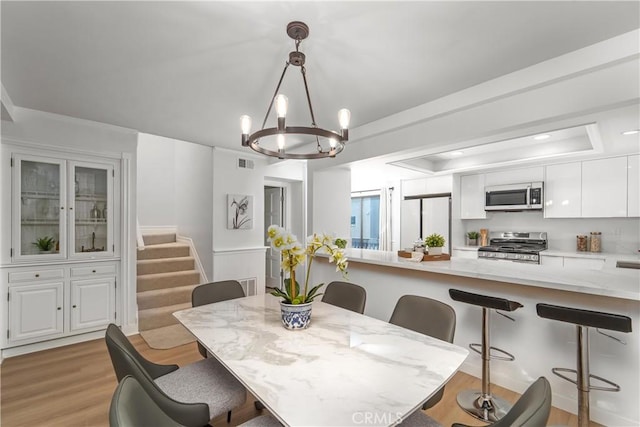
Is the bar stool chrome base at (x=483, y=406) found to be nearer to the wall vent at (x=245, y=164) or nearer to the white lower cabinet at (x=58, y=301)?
the white lower cabinet at (x=58, y=301)

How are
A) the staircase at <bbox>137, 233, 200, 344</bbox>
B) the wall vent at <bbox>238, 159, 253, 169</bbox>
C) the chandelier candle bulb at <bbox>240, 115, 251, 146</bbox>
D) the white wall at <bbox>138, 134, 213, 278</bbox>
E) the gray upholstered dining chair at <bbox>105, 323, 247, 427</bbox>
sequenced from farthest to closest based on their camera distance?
the white wall at <bbox>138, 134, 213, 278</bbox>
the wall vent at <bbox>238, 159, 253, 169</bbox>
the staircase at <bbox>137, 233, 200, 344</bbox>
the chandelier candle bulb at <bbox>240, 115, 251, 146</bbox>
the gray upholstered dining chair at <bbox>105, 323, 247, 427</bbox>

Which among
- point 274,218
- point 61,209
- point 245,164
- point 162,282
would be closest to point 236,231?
point 245,164

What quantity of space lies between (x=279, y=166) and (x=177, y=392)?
4050 mm

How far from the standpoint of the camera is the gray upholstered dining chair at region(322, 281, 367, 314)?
238 cm

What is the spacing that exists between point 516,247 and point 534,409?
439cm

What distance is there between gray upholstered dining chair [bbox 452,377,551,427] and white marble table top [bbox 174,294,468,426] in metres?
→ 0.25

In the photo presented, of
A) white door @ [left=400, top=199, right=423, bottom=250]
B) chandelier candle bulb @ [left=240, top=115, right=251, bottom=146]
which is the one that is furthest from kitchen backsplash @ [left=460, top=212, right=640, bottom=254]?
chandelier candle bulb @ [left=240, top=115, right=251, bottom=146]

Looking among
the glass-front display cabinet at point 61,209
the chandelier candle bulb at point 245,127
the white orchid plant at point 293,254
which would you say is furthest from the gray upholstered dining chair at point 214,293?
the glass-front display cabinet at point 61,209

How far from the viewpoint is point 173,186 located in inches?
237

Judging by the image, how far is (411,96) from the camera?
2574mm

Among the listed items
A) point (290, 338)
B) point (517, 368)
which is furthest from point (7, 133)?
point (517, 368)

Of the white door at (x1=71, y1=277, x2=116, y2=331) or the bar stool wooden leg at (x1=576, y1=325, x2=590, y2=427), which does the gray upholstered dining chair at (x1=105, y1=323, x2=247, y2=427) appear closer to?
the bar stool wooden leg at (x1=576, y1=325, x2=590, y2=427)

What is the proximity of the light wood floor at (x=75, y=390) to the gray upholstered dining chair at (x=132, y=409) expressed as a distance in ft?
4.08

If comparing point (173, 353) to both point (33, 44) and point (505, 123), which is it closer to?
point (33, 44)
